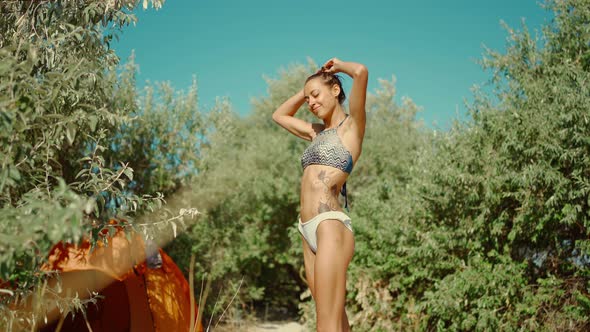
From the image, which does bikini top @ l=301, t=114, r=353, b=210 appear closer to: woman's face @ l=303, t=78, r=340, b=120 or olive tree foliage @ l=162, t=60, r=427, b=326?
woman's face @ l=303, t=78, r=340, b=120

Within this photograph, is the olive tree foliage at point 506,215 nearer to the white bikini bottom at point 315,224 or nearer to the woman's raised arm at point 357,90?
the woman's raised arm at point 357,90

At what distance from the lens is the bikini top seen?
286 cm

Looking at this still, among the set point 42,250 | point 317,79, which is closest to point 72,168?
point 317,79

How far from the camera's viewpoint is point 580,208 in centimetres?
477

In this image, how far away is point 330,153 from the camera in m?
2.87

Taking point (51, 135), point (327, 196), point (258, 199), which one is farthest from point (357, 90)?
point (258, 199)

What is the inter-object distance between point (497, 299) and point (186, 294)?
12.7 ft

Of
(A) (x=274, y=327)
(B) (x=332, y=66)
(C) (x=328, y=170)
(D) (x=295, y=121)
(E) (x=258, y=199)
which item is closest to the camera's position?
(C) (x=328, y=170)

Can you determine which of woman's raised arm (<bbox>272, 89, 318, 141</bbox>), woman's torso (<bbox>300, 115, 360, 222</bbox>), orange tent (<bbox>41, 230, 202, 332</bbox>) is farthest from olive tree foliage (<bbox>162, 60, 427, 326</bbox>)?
woman's torso (<bbox>300, 115, 360, 222</bbox>)

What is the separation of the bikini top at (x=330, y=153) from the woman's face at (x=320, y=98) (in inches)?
6.9

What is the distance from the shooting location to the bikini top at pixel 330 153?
286 centimetres

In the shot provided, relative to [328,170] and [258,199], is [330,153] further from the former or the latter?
[258,199]

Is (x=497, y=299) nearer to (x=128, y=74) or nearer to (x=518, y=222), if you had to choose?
(x=518, y=222)

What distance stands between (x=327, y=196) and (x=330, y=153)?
0.28 m
